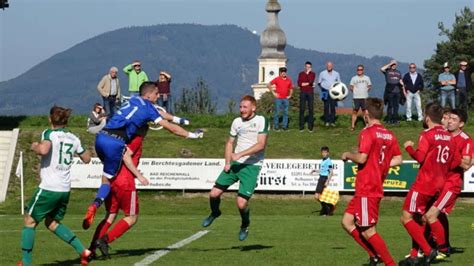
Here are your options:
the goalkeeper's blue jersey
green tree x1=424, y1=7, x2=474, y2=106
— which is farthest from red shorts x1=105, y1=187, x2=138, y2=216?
green tree x1=424, y1=7, x2=474, y2=106

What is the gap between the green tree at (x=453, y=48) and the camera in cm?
12000

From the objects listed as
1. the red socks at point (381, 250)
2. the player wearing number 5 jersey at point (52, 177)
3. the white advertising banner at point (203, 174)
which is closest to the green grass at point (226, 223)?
the white advertising banner at point (203, 174)

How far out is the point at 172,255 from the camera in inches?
683

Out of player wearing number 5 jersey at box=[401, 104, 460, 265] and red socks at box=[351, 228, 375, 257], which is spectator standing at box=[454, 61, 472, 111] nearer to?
player wearing number 5 jersey at box=[401, 104, 460, 265]

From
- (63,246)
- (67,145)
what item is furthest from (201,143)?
(67,145)

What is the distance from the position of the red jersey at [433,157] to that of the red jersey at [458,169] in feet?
0.83

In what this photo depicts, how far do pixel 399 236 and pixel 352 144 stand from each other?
17640 mm

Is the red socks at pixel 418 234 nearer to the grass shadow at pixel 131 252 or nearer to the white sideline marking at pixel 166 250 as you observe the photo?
the white sideline marking at pixel 166 250

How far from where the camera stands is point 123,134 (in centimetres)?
1695

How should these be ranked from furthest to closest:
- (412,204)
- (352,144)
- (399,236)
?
1. (352,144)
2. (399,236)
3. (412,204)

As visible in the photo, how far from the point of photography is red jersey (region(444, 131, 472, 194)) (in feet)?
55.4

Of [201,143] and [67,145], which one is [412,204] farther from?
[201,143]

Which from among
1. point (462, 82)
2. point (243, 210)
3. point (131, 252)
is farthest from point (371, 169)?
point (462, 82)

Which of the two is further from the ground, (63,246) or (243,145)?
(243,145)
